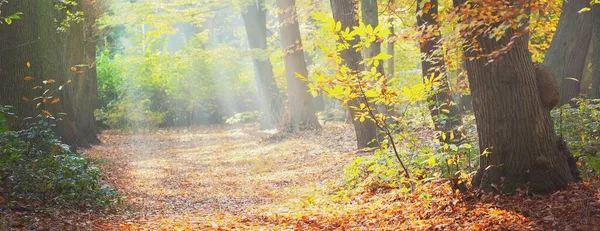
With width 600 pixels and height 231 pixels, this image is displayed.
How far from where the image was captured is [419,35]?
7.29m

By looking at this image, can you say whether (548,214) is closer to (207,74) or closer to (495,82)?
(495,82)

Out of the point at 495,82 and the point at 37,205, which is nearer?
the point at 495,82

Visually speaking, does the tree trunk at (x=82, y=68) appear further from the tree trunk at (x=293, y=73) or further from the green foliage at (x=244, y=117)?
the green foliage at (x=244, y=117)

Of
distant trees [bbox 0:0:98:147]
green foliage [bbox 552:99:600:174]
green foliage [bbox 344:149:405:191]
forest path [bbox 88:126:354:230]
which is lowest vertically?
forest path [bbox 88:126:354:230]

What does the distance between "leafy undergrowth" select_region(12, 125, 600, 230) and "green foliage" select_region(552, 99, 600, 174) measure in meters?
1.02

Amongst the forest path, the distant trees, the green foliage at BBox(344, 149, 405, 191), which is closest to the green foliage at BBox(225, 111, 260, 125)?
Result: the forest path

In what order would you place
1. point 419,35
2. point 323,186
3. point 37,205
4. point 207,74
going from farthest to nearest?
point 207,74, point 323,186, point 37,205, point 419,35

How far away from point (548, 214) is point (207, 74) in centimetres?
2835

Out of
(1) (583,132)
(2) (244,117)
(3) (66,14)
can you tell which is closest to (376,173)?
(1) (583,132)

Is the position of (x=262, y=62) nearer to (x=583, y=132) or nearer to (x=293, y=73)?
(x=293, y=73)

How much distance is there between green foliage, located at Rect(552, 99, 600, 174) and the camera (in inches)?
342

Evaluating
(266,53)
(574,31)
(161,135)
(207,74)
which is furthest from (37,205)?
(207,74)

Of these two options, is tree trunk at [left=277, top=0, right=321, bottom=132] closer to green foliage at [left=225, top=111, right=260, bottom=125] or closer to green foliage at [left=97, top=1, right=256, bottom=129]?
green foliage at [left=97, top=1, right=256, bottom=129]

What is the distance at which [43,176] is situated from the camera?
895cm
